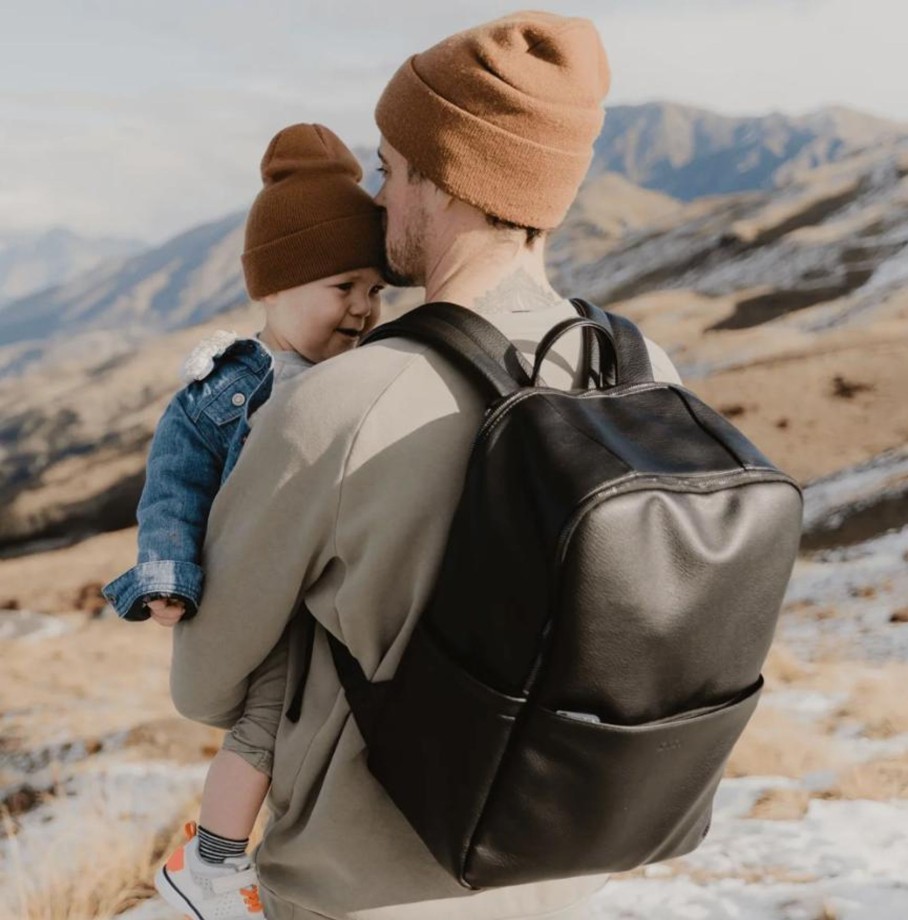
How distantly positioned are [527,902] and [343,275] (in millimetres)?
1867

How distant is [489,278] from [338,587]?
2.52 ft

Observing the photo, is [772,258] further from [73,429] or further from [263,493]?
[73,429]

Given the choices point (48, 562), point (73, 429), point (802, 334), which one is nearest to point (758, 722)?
point (48, 562)

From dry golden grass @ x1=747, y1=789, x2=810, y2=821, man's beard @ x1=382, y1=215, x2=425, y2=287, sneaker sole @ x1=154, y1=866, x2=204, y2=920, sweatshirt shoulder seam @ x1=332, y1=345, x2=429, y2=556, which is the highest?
man's beard @ x1=382, y1=215, x2=425, y2=287

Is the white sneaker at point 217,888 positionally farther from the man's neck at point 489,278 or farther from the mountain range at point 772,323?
the mountain range at point 772,323

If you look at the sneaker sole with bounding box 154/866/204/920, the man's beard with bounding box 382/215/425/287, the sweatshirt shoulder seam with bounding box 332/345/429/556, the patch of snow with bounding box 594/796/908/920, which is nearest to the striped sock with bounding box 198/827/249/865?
the sneaker sole with bounding box 154/866/204/920

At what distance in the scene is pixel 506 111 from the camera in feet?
7.28

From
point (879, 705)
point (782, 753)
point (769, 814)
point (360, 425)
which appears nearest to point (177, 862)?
point (360, 425)

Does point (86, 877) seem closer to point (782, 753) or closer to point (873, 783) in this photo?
point (782, 753)

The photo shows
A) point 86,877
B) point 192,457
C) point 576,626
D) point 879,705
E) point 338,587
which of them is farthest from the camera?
point 879,705

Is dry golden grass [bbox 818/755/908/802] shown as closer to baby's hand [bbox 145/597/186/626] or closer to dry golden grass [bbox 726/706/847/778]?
dry golden grass [bbox 726/706/847/778]

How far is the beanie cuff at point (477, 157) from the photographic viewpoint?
2.20 m

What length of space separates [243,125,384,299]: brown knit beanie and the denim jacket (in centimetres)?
46

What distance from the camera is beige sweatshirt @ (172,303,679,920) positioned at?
73.4 inches
